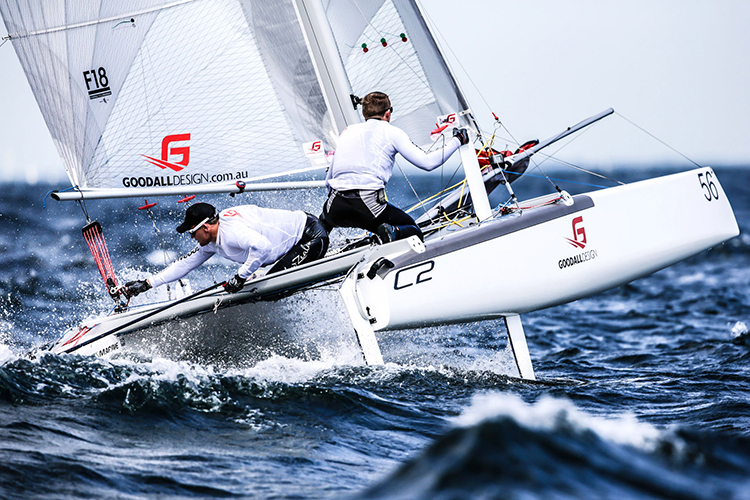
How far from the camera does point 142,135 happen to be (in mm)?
4531

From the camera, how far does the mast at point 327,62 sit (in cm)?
466

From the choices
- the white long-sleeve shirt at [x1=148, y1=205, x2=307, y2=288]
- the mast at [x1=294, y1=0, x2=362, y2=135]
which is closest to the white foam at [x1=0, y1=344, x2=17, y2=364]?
the white long-sleeve shirt at [x1=148, y1=205, x2=307, y2=288]

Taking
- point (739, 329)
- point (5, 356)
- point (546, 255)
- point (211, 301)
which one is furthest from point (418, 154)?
point (739, 329)

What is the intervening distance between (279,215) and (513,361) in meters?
1.71

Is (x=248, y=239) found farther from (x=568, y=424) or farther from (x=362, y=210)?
(x=568, y=424)

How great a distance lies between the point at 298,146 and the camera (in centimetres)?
481

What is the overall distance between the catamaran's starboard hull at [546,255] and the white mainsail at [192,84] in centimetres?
109

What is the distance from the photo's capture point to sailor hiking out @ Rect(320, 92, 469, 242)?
3982 millimetres

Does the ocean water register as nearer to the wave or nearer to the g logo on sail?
the wave

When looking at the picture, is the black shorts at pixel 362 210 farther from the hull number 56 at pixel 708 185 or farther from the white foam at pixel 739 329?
the white foam at pixel 739 329

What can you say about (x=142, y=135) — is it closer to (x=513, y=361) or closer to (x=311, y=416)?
(x=311, y=416)

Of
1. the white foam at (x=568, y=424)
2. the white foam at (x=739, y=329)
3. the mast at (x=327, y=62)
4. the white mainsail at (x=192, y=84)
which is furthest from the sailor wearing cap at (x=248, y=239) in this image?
the white foam at (x=739, y=329)

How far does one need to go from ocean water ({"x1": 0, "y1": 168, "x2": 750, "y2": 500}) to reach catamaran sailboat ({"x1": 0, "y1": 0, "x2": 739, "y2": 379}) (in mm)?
294

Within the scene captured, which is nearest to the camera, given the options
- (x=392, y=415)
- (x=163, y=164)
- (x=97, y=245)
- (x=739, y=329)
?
(x=392, y=415)
